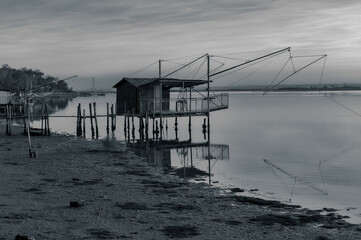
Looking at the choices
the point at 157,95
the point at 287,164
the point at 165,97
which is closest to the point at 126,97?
the point at 157,95

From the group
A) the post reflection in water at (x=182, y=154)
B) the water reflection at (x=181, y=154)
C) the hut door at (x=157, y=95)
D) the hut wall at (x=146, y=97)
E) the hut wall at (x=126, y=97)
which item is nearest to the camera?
the post reflection in water at (x=182, y=154)

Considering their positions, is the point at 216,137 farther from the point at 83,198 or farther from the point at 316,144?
the point at 83,198

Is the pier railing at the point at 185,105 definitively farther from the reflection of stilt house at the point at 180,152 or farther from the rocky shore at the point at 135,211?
the rocky shore at the point at 135,211

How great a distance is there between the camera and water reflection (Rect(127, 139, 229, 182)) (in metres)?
24.3

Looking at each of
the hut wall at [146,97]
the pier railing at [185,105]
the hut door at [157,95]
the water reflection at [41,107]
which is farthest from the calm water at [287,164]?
the water reflection at [41,107]

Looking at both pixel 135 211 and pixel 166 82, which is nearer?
pixel 135 211

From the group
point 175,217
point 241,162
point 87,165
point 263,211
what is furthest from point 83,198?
point 241,162

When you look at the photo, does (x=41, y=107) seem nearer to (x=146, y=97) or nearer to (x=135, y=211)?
(x=146, y=97)

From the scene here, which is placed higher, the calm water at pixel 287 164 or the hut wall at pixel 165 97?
the hut wall at pixel 165 97

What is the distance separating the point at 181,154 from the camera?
32.6 m

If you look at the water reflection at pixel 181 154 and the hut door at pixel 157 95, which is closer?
the water reflection at pixel 181 154

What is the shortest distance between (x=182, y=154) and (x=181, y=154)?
0.10 meters

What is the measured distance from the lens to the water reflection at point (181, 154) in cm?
2434

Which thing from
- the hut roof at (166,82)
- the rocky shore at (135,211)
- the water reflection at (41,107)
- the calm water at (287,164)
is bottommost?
the calm water at (287,164)
